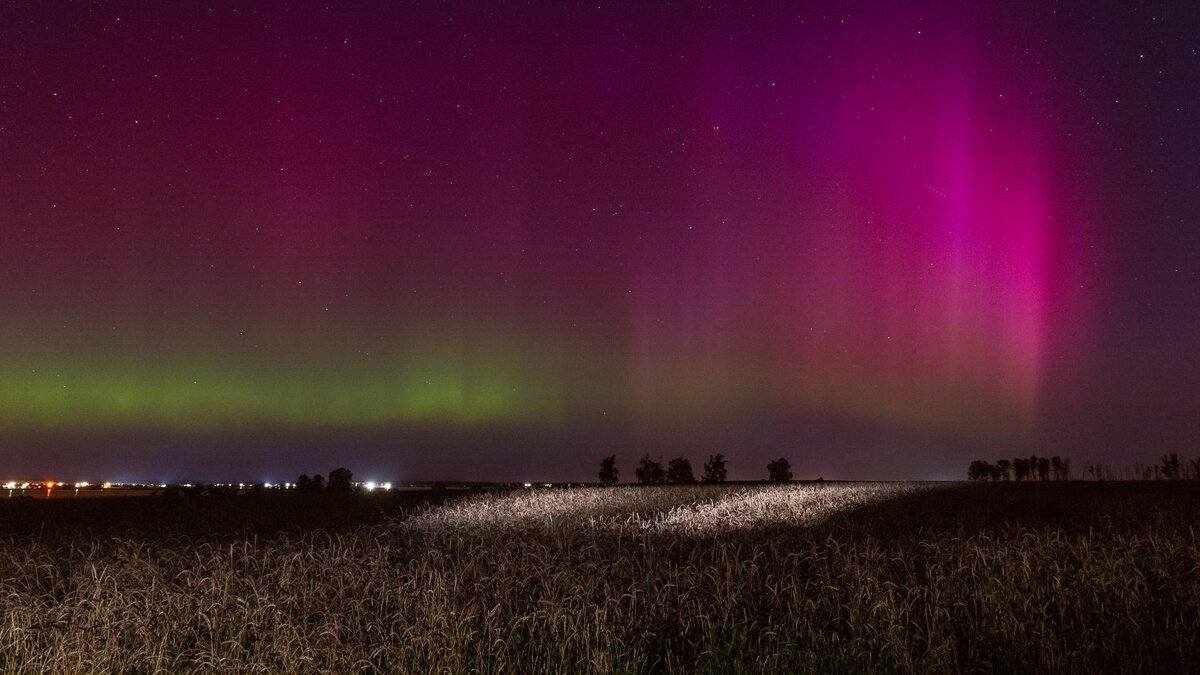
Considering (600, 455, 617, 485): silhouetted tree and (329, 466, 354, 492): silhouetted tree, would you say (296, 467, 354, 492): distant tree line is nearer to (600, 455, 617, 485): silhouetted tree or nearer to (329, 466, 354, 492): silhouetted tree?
(329, 466, 354, 492): silhouetted tree

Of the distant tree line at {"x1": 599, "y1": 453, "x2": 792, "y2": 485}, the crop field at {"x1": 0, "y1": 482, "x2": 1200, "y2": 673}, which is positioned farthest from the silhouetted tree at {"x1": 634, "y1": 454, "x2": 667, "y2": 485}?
the crop field at {"x1": 0, "y1": 482, "x2": 1200, "y2": 673}

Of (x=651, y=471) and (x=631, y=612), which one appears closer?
(x=631, y=612)

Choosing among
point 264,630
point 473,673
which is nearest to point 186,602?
point 264,630

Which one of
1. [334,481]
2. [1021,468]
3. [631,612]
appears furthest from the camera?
[1021,468]

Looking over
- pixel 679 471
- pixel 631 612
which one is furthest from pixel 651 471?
pixel 631 612

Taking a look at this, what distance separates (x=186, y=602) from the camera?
28.3ft

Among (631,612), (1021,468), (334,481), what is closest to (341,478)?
(334,481)

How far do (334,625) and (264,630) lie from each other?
79 cm

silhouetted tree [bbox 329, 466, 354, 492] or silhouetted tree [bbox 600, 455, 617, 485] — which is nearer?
silhouetted tree [bbox 329, 466, 354, 492]

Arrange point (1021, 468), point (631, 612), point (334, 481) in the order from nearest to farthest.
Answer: point (631, 612)
point (334, 481)
point (1021, 468)

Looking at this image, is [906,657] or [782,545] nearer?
[906,657]

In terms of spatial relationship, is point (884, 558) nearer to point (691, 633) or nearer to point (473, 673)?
point (691, 633)

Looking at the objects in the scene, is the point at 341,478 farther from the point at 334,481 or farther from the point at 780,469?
the point at 780,469

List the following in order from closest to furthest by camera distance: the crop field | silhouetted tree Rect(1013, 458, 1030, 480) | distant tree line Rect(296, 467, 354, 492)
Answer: the crop field < distant tree line Rect(296, 467, 354, 492) < silhouetted tree Rect(1013, 458, 1030, 480)
